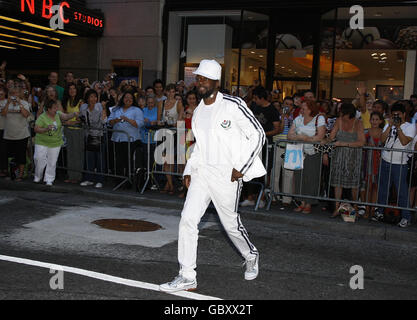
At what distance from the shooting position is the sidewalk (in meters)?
8.16

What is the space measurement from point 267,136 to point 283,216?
5.16ft

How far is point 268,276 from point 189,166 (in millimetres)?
1493

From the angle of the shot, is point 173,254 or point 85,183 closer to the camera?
point 173,254

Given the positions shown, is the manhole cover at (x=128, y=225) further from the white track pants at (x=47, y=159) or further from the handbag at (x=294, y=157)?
the white track pants at (x=47, y=159)

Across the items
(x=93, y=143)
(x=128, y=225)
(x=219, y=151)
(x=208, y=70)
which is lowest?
(x=128, y=225)

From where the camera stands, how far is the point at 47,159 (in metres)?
10.8

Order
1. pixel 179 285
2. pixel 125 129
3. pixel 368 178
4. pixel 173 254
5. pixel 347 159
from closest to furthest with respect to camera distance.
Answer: pixel 179 285
pixel 173 254
pixel 347 159
pixel 368 178
pixel 125 129

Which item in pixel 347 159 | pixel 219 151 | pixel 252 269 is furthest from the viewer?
pixel 347 159

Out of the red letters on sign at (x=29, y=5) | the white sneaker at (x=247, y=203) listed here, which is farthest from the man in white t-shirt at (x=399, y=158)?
the red letters on sign at (x=29, y=5)

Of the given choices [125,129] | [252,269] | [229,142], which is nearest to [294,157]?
[125,129]

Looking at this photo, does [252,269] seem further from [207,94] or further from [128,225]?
[128,225]

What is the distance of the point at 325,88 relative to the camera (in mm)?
15867

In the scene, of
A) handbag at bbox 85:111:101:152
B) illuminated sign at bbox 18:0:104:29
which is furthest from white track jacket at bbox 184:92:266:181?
illuminated sign at bbox 18:0:104:29
